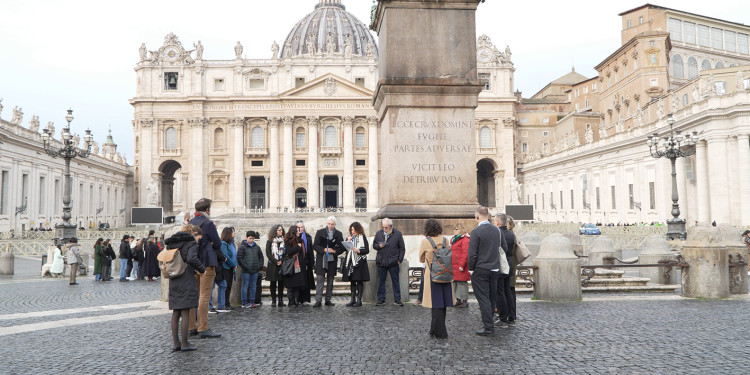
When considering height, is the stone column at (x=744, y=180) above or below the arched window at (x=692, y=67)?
below

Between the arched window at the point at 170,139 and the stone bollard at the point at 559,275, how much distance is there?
65513 millimetres

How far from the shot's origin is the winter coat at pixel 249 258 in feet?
30.5

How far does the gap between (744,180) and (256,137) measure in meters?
51.3

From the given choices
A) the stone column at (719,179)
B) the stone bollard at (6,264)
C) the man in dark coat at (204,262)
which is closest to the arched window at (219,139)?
the stone bollard at (6,264)

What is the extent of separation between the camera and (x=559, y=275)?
935 cm

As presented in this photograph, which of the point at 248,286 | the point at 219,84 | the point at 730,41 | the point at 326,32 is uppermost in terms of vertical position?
the point at 326,32

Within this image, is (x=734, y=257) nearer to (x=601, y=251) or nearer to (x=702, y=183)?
(x=601, y=251)

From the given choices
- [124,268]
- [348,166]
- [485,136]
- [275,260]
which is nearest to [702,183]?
[124,268]

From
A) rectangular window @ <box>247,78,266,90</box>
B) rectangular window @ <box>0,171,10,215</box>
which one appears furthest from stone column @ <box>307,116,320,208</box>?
rectangular window @ <box>0,171,10,215</box>

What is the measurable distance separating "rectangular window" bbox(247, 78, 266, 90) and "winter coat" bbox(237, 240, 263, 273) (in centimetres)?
6173

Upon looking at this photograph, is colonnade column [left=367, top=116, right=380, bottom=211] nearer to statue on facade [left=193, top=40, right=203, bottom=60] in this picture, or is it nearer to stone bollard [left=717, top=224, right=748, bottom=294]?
statue on facade [left=193, top=40, right=203, bottom=60]

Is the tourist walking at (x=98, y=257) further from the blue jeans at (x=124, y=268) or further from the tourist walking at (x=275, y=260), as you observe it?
the tourist walking at (x=275, y=260)

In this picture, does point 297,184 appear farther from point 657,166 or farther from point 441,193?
point 441,193

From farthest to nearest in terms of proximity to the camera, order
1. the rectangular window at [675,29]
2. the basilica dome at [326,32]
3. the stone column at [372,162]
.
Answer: the basilica dome at [326,32] < the stone column at [372,162] < the rectangular window at [675,29]
